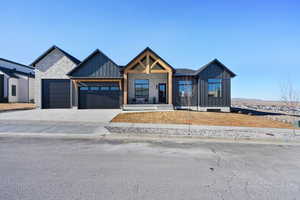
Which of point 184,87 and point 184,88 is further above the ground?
point 184,87

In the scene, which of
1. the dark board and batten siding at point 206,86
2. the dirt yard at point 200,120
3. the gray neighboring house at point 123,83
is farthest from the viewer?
the dark board and batten siding at point 206,86

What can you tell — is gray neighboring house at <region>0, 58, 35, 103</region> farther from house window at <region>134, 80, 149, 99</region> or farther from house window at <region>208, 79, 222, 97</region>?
house window at <region>208, 79, 222, 97</region>

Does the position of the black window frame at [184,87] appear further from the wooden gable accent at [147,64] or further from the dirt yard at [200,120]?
the dirt yard at [200,120]

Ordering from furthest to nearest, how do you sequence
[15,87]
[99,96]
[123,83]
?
[15,87] → [99,96] → [123,83]

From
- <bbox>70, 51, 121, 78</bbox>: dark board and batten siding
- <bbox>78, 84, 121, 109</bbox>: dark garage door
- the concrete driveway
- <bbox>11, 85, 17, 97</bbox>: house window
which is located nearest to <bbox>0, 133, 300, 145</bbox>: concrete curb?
the concrete driveway

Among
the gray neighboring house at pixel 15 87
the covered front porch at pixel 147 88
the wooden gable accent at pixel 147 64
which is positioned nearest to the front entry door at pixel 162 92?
the covered front porch at pixel 147 88

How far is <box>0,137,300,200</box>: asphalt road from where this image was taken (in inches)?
106

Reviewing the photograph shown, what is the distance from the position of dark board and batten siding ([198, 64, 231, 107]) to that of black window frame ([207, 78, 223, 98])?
22 cm

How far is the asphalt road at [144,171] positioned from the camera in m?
2.68

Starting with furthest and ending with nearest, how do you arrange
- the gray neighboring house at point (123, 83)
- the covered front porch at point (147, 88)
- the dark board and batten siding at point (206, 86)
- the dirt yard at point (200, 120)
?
the covered front porch at point (147, 88), the dark board and batten siding at point (206, 86), the gray neighboring house at point (123, 83), the dirt yard at point (200, 120)

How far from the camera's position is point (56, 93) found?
16.5 m

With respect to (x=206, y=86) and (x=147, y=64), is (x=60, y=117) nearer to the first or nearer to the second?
(x=147, y=64)

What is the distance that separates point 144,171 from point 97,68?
1353 centimetres

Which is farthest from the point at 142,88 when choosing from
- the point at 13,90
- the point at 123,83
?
the point at 13,90
